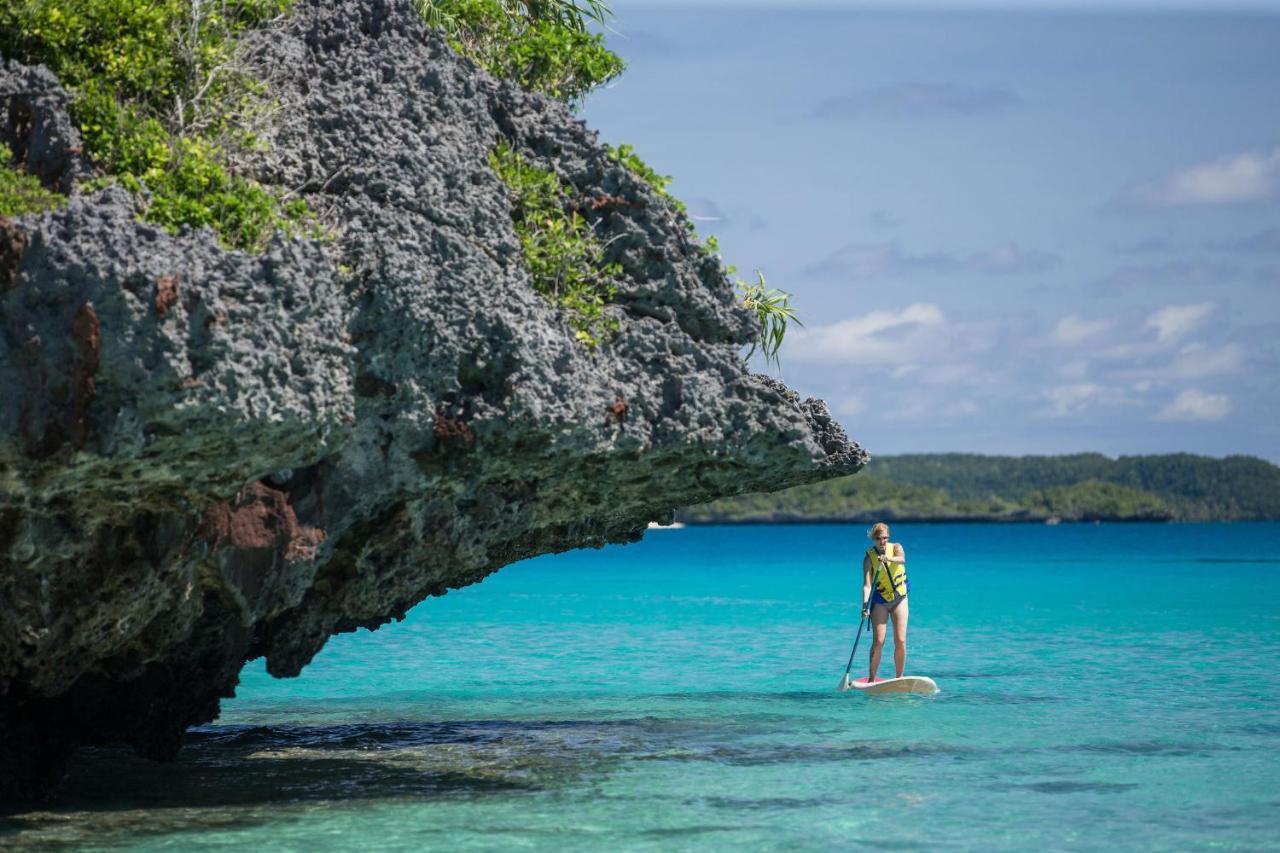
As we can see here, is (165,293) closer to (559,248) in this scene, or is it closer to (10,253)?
(10,253)

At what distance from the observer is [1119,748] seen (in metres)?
12.2

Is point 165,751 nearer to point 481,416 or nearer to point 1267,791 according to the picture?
point 481,416

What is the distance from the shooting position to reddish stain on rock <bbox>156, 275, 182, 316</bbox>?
6688 millimetres

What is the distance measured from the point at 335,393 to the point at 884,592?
9.93 meters

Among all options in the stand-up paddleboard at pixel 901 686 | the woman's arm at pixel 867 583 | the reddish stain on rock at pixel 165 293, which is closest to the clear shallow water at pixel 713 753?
the stand-up paddleboard at pixel 901 686

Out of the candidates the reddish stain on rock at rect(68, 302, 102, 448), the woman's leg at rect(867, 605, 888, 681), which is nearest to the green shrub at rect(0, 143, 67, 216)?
the reddish stain on rock at rect(68, 302, 102, 448)

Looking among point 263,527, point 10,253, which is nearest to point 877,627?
point 263,527

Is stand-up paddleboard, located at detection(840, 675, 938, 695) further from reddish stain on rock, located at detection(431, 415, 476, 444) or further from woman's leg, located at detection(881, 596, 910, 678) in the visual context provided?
reddish stain on rock, located at detection(431, 415, 476, 444)

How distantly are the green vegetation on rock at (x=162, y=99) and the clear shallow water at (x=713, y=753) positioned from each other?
3649mm

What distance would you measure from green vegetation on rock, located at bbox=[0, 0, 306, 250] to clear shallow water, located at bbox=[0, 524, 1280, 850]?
365cm

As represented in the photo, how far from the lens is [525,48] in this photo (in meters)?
9.80

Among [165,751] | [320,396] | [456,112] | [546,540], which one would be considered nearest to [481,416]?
[320,396]

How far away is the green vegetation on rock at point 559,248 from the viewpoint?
347 inches

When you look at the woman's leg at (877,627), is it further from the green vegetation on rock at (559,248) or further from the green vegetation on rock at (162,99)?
→ the green vegetation on rock at (162,99)
